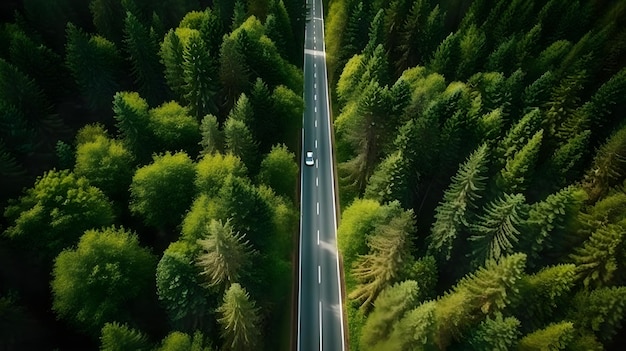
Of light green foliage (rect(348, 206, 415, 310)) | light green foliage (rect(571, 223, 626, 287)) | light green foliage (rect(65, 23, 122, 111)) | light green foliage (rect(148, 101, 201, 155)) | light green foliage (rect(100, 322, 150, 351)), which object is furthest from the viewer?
light green foliage (rect(65, 23, 122, 111))

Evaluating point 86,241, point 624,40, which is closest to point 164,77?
point 86,241

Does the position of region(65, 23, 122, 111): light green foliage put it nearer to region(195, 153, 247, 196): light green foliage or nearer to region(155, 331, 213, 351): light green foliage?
region(195, 153, 247, 196): light green foliage

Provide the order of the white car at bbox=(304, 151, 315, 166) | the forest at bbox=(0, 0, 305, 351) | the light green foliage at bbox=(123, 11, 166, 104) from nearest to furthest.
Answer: the forest at bbox=(0, 0, 305, 351) → the light green foliage at bbox=(123, 11, 166, 104) → the white car at bbox=(304, 151, 315, 166)

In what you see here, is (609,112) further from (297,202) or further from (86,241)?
(86,241)

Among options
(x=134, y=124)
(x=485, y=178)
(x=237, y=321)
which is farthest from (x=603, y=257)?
(x=134, y=124)

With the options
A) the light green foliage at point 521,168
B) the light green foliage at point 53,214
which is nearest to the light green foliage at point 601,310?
the light green foliage at point 521,168

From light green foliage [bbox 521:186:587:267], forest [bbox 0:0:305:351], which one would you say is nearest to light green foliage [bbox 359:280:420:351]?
forest [bbox 0:0:305:351]

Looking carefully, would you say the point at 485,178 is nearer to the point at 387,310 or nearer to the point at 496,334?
the point at 496,334
